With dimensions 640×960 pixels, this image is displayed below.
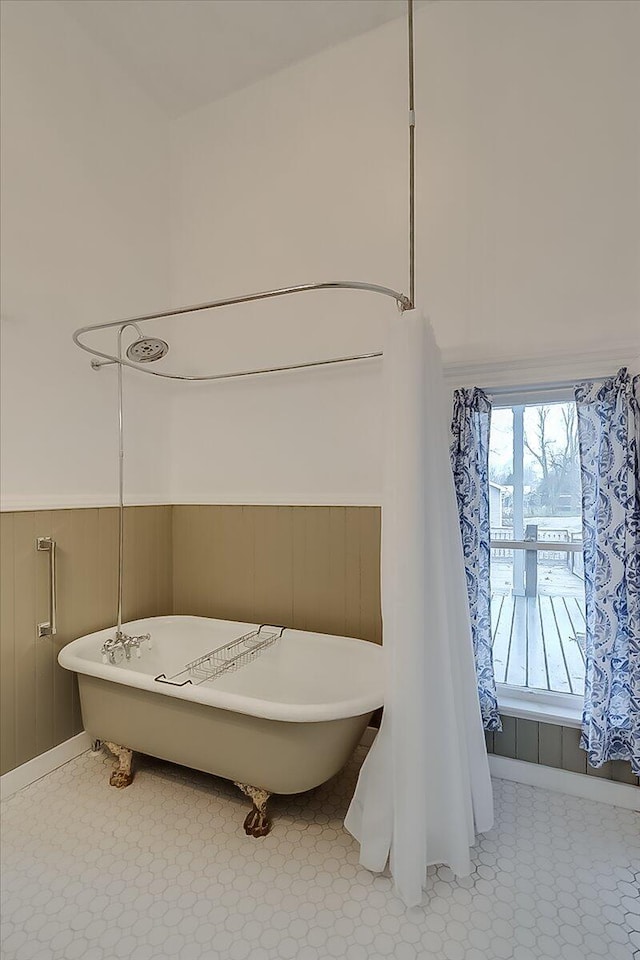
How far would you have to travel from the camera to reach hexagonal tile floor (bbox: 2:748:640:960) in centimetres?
146

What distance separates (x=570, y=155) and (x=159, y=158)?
89.2 inches

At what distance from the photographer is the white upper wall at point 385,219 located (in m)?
2.15

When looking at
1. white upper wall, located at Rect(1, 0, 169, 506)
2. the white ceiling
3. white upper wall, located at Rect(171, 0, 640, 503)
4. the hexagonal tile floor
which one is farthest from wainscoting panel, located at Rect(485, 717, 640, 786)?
the white ceiling

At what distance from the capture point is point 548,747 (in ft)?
7.22

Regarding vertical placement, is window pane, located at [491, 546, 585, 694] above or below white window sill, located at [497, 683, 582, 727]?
above

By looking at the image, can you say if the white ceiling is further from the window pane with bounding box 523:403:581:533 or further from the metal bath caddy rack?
the metal bath caddy rack

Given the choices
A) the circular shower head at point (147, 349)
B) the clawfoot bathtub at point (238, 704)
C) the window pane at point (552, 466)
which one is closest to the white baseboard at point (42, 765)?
the clawfoot bathtub at point (238, 704)

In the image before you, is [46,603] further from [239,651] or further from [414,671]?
[414,671]

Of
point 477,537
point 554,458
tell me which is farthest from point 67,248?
point 554,458

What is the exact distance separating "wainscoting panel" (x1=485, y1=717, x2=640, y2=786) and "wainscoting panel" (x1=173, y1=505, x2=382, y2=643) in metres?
0.68

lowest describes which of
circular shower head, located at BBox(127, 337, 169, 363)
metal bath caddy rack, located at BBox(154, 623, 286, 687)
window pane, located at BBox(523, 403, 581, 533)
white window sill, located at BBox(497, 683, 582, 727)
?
white window sill, located at BBox(497, 683, 582, 727)

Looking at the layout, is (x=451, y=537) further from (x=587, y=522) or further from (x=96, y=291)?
(x=96, y=291)

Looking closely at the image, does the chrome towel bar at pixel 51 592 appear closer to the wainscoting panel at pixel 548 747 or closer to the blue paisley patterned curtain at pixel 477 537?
the blue paisley patterned curtain at pixel 477 537

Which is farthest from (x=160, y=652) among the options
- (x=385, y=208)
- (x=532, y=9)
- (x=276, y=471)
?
(x=532, y=9)
